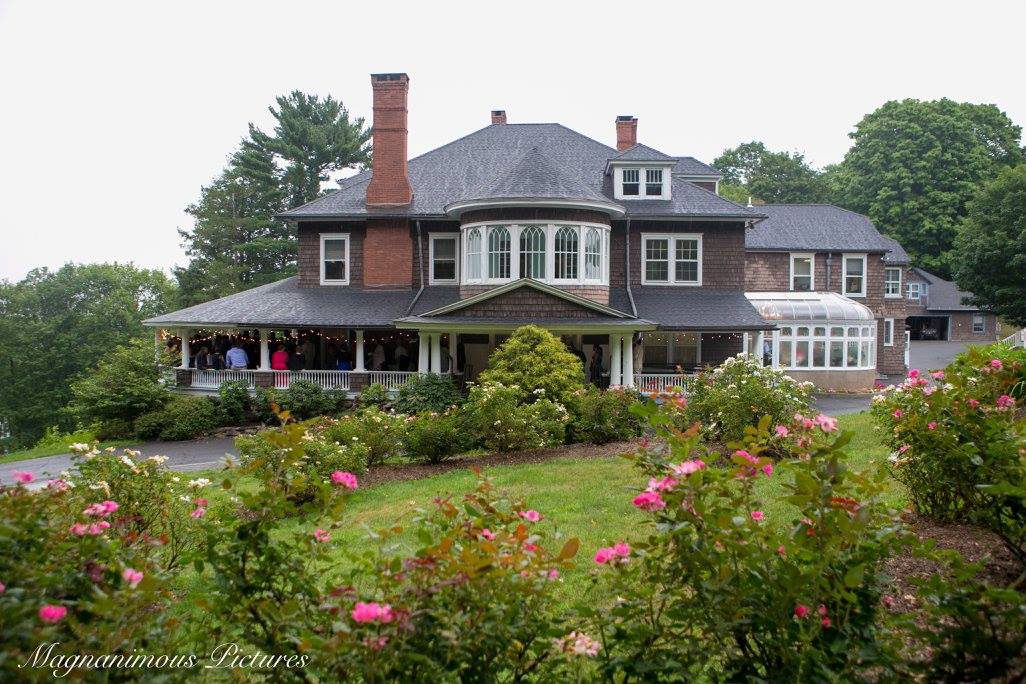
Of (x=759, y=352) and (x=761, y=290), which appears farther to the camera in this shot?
(x=761, y=290)

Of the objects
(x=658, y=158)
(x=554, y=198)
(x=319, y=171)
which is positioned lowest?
(x=554, y=198)

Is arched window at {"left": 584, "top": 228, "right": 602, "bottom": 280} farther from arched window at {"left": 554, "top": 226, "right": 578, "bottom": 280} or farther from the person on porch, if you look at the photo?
the person on porch

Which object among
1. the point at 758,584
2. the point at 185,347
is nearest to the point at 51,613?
the point at 758,584

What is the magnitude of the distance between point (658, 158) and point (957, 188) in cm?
4161

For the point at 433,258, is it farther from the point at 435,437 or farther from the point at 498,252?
the point at 435,437

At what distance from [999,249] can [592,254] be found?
25.6m

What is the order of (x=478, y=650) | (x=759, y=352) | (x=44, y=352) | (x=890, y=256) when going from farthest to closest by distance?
(x=44, y=352)
(x=890, y=256)
(x=759, y=352)
(x=478, y=650)

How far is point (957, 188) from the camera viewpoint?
5547 cm

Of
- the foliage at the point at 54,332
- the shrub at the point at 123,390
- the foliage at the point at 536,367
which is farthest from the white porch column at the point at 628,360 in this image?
the foliage at the point at 54,332

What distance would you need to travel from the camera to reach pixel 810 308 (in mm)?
29656

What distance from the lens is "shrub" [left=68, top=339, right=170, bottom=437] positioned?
21.5 metres

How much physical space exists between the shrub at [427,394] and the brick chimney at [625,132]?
13363mm

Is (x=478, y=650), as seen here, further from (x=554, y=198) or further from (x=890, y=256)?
(x=890, y=256)

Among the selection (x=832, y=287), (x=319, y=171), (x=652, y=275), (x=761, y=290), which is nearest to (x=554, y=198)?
(x=652, y=275)
